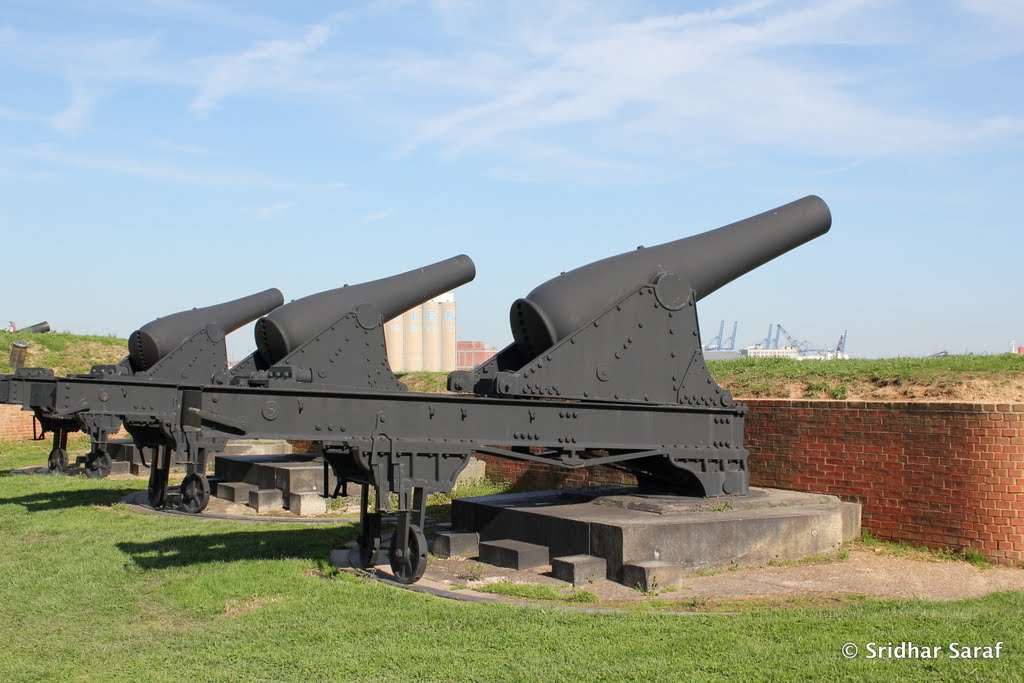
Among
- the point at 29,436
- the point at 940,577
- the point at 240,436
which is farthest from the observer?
the point at 29,436

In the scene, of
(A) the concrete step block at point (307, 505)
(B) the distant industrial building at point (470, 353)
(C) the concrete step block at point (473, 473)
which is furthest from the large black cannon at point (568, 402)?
(B) the distant industrial building at point (470, 353)

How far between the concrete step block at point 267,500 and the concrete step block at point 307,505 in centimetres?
38

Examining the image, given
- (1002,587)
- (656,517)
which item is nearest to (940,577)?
(1002,587)

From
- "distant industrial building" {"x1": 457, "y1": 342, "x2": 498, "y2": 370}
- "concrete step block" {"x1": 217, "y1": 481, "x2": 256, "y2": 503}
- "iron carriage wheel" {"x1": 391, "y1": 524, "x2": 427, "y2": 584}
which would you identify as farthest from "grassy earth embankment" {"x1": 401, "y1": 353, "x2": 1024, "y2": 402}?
"distant industrial building" {"x1": 457, "y1": 342, "x2": 498, "y2": 370}

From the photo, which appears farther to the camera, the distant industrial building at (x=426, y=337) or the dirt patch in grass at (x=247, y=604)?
the distant industrial building at (x=426, y=337)

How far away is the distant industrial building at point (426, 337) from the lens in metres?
63.9

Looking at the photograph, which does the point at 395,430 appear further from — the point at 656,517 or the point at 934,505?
the point at 934,505

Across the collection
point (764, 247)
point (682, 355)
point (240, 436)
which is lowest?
point (240, 436)

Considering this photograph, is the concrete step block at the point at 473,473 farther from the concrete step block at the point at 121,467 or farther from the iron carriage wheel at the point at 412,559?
the concrete step block at the point at 121,467

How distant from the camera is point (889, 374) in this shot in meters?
10.6

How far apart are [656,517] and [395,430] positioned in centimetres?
211

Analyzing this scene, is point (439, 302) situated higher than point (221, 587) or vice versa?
point (439, 302)

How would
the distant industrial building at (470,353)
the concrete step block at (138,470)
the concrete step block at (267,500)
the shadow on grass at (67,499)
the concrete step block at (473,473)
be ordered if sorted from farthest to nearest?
the distant industrial building at (470,353) → the concrete step block at (138,470) → the concrete step block at (473,473) → the shadow on grass at (67,499) → the concrete step block at (267,500)

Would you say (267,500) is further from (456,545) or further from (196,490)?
(456,545)
